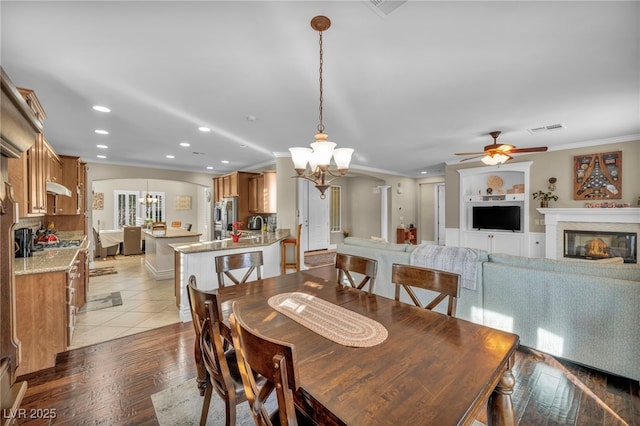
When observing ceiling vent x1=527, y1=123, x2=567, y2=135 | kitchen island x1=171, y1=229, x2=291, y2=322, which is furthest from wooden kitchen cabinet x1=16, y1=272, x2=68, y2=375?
ceiling vent x1=527, y1=123, x2=567, y2=135

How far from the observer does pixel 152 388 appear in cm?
209

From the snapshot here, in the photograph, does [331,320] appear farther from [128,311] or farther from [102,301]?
[102,301]

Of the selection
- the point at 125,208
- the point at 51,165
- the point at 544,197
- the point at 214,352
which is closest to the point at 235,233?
the point at 51,165

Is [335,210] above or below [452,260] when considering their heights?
above

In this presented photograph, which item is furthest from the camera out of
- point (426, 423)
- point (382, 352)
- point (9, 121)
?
point (382, 352)

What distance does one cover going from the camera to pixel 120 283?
4.89m

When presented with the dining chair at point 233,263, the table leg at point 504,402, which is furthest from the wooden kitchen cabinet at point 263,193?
the table leg at point 504,402

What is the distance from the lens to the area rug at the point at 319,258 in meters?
6.45

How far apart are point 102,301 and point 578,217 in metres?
7.67

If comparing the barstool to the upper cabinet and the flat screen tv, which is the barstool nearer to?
the upper cabinet

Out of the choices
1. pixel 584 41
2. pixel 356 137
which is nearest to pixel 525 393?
pixel 584 41

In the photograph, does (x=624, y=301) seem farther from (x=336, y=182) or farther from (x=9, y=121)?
(x=336, y=182)

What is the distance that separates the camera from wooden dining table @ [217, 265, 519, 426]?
877 mm

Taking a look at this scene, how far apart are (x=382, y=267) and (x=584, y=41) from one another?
8.86 feet
